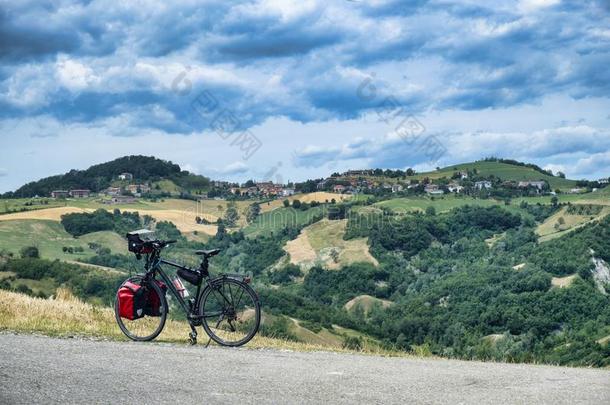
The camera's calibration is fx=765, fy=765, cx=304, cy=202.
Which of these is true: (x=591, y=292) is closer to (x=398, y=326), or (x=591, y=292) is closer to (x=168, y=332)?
(x=398, y=326)

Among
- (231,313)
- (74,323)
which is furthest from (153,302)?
(74,323)

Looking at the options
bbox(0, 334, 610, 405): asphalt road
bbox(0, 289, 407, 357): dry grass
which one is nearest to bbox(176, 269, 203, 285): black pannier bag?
bbox(0, 289, 407, 357): dry grass

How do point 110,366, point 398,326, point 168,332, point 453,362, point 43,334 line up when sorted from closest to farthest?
point 110,366 < point 453,362 < point 43,334 < point 168,332 < point 398,326

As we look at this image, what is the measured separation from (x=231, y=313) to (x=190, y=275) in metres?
0.97

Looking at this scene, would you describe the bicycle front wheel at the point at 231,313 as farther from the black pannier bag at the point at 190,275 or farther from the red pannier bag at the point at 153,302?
the red pannier bag at the point at 153,302

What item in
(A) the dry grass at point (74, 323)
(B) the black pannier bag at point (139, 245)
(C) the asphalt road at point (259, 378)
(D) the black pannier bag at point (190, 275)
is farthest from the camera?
(B) the black pannier bag at point (139, 245)

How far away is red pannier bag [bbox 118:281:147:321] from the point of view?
12750mm

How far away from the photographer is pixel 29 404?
7.52 m

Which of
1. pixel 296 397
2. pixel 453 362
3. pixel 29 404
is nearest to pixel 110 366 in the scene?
pixel 29 404

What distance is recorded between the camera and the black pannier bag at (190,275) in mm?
12414

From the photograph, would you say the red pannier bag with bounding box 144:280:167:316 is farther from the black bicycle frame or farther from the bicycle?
the black bicycle frame

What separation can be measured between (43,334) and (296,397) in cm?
623

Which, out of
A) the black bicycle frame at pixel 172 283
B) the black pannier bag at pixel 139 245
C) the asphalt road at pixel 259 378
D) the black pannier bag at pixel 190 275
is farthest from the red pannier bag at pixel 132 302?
the asphalt road at pixel 259 378

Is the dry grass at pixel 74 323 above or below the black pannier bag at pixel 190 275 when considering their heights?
below
